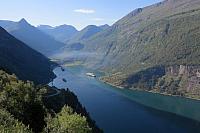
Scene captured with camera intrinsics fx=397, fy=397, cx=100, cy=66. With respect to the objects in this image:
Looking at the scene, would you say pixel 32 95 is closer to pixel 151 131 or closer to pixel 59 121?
pixel 59 121

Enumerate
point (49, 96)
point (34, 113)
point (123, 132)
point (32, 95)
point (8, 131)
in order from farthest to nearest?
point (123, 132), point (49, 96), point (32, 95), point (34, 113), point (8, 131)

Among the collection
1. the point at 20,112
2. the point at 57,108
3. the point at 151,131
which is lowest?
the point at 151,131

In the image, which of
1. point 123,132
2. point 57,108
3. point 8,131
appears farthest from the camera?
point 123,132

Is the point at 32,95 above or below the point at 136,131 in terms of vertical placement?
above

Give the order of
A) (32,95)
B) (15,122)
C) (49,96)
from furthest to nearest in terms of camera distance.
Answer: (49,96)
(32,95)
(15,122)

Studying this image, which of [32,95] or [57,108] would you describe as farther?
[57,108]

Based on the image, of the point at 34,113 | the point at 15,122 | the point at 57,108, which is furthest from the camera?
the point at 57,108

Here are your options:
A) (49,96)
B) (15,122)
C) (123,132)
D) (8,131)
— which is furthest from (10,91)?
(123,132)

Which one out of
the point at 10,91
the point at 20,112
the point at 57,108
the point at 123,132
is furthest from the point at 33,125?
the point at 123,132

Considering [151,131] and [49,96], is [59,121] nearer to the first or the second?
[49,96]
